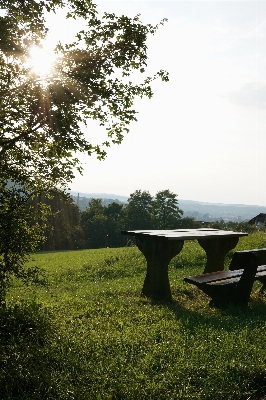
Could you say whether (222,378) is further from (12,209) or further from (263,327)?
(12,209)

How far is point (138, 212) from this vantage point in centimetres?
7700

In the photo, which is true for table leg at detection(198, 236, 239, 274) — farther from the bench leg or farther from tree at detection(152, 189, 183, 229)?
tree at detection(152, 189, 183, 229)

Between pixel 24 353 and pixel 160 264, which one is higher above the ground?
pixel 160 264

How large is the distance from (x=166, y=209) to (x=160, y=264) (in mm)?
66493

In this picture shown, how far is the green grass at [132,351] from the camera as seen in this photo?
3.51m

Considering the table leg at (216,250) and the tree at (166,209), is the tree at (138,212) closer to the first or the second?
the tree at (166,209)

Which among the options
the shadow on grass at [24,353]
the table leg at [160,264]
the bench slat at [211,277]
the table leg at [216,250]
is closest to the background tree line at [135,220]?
the table leg at [216,250]

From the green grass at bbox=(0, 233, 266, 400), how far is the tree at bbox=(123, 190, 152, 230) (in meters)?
69.0

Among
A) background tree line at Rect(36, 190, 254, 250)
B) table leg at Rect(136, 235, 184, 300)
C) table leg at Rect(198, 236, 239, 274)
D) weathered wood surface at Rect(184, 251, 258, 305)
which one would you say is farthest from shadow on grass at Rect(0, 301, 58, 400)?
background tree line at Rect(36, 190, 254, 250)

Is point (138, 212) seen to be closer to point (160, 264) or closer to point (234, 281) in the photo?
point (160, 264)

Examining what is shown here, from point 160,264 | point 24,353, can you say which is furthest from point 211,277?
point 24,353

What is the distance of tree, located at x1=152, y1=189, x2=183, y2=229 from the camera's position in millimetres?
73750

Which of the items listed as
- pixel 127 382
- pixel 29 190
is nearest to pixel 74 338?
pixel 127 382

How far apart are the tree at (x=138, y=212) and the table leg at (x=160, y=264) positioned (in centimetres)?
6756
